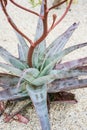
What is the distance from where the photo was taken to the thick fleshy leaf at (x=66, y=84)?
1.74 metres

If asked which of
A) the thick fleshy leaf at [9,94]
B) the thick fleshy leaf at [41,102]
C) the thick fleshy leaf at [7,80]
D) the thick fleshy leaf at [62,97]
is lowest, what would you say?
the thick fleshy leaf at [62,97]

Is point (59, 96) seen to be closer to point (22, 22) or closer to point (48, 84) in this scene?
point (48, 84)

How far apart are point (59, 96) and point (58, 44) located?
0.34 m

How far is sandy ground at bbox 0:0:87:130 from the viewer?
1919 mm

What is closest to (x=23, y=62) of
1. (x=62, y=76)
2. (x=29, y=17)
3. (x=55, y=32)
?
(x=62, y=76)

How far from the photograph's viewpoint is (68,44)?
265 centimetres

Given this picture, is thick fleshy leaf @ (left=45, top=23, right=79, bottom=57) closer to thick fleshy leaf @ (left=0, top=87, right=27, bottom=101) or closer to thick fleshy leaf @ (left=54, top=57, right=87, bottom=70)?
thick fleshy leaf @ (left=54, top=57, right=87, bottom=70)

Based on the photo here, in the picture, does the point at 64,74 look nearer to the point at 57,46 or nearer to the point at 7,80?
the point at 57,46

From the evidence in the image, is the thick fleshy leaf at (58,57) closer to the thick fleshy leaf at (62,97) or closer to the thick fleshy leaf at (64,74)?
the thick fleshy leaf at (64,74)

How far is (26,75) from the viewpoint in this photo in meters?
1.69

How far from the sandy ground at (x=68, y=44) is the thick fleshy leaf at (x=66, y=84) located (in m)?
0.25

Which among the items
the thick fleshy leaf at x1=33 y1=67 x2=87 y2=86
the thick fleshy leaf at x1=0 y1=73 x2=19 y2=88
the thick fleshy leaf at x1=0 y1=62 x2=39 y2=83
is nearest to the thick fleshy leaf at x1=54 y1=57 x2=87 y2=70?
the thick fleshy leaf at x1=33 y1=67 x2=87 y2=86

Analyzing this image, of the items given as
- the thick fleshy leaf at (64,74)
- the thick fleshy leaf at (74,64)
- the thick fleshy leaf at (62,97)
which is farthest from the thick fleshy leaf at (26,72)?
the thick fleshy leaf at (62,97)

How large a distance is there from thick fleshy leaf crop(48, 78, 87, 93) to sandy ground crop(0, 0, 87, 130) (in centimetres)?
25
